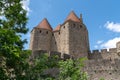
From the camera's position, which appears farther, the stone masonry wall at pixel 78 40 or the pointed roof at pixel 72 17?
the pointed roof at pixel 72 17

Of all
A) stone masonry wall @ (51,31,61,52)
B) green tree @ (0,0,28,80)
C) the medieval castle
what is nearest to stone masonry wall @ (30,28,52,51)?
the medieval castle

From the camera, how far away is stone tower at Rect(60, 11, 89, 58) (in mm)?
35562

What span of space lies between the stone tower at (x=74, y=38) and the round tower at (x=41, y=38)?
282cm

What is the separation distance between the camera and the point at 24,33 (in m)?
13.1

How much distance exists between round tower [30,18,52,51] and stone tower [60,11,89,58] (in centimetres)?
282

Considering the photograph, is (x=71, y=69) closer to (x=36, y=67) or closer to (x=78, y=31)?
(x=36, y=67)

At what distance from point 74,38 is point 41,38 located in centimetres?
584

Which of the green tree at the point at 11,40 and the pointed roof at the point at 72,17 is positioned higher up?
the pointed roof at the point at 72,17

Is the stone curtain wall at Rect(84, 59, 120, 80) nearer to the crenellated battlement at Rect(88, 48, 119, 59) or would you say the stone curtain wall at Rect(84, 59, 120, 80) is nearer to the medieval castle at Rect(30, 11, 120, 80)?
the medieval castle at Rect(30, 11, 120, 80)

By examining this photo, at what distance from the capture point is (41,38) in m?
39.4

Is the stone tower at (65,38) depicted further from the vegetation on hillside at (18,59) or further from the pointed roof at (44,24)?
the vegetation on hillside at (18,59)

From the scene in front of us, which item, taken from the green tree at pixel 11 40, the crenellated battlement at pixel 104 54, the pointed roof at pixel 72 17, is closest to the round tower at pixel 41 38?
the pointed roof at pixel 72 17

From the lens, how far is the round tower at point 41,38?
38594 millimetres

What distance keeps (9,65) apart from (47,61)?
255cm
